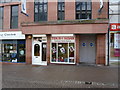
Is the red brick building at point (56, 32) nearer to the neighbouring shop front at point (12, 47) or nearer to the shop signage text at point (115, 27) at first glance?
the neighbouring shop front at point (12, 47)

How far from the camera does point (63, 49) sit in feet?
29.7

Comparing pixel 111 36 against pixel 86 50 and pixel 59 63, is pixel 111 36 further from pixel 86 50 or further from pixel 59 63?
pixel 59 63

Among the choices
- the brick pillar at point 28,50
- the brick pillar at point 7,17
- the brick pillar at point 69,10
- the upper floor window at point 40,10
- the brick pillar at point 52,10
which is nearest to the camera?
the brick pillar at point 69,10

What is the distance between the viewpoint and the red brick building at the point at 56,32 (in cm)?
840

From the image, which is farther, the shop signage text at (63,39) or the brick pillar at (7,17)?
the brick pillar at (7,17)

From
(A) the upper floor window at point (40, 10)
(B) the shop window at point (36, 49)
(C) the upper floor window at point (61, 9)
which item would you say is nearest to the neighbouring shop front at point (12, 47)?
(B) the shop window at point (36, 49)

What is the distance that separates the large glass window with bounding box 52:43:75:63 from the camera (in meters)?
8.88

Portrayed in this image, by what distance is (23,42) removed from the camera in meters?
9.75

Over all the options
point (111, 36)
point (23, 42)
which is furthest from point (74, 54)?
point (23, 42)

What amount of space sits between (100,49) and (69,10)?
173 inches

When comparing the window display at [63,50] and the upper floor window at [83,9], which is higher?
the upper floor window at [83,9]

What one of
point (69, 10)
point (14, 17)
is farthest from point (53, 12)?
point (14, 17)

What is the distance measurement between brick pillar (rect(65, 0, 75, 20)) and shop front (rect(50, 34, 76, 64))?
1710mm

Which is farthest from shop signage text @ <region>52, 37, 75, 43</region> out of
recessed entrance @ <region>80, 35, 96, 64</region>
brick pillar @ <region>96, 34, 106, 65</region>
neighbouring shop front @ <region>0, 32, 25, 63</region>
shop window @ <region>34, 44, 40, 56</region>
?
neighbouring shop front @ <region>0, 32, 25, 63</region>
